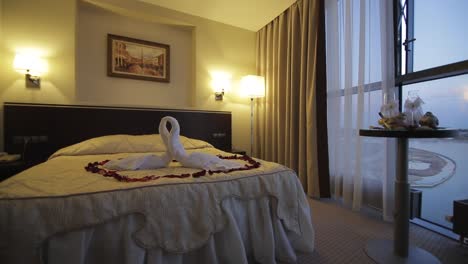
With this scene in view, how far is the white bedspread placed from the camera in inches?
27.8

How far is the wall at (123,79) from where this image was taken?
2.48m

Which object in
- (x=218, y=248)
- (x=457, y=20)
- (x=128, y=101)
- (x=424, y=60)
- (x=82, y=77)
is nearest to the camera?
(x=218, y=248)

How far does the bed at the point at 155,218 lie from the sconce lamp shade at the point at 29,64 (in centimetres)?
165

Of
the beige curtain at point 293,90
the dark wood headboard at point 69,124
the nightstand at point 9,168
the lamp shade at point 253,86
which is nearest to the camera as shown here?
the nightstand at point 9,168

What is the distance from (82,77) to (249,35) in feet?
8.22

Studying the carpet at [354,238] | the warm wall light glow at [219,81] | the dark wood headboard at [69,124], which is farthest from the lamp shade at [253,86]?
the carpet at [354,238]

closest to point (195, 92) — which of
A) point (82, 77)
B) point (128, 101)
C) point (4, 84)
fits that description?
point (128, 101)

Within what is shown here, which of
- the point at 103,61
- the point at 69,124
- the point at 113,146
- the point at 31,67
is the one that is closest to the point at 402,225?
the point at 113,146

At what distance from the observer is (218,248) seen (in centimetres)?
103

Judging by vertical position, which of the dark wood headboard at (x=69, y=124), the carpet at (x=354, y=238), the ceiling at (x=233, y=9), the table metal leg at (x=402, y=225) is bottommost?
the carpet at (x=354, y=238)

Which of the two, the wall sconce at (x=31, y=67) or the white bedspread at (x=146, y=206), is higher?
the wall sconce at (x=31, y=67)

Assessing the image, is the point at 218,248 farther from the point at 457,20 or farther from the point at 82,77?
the point at 82,77

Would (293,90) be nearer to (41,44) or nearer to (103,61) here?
(103,61)

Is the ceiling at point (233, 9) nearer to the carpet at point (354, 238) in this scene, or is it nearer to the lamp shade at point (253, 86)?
the lamp shade at point (253, 86)
